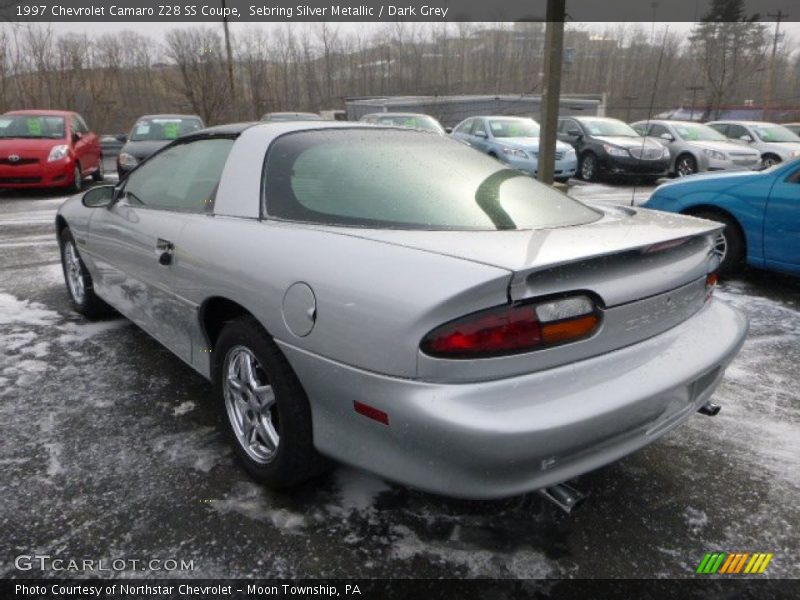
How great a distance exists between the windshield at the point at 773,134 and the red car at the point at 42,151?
611 inches

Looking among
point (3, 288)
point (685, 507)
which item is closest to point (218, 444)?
point (685, 507)

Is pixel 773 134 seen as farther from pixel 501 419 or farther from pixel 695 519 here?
pixel 501 419

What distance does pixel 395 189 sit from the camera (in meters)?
2.25

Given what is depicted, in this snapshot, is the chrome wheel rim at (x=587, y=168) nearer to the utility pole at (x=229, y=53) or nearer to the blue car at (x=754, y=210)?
the blue car at (x=754, y=210)

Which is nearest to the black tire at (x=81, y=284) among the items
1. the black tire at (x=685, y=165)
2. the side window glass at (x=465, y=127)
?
the side window glass at (x=465, y=127)

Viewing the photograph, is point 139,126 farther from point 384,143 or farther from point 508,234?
point 508,234

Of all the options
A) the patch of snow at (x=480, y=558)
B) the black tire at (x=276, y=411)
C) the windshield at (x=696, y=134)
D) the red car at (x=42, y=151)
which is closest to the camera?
the patch of snow at (x=480, y=558)

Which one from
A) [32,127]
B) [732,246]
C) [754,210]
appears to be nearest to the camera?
[754,210]

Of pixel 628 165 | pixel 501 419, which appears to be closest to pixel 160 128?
pixel 628 165

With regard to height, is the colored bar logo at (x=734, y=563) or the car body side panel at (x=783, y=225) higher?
the car body side panel at (x=783, y=225)

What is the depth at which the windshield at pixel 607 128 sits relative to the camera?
43.7 ft

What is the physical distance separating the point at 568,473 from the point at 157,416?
6.51 ft

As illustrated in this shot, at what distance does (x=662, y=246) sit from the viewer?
199 cm

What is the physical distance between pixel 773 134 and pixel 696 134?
9.31 ft
